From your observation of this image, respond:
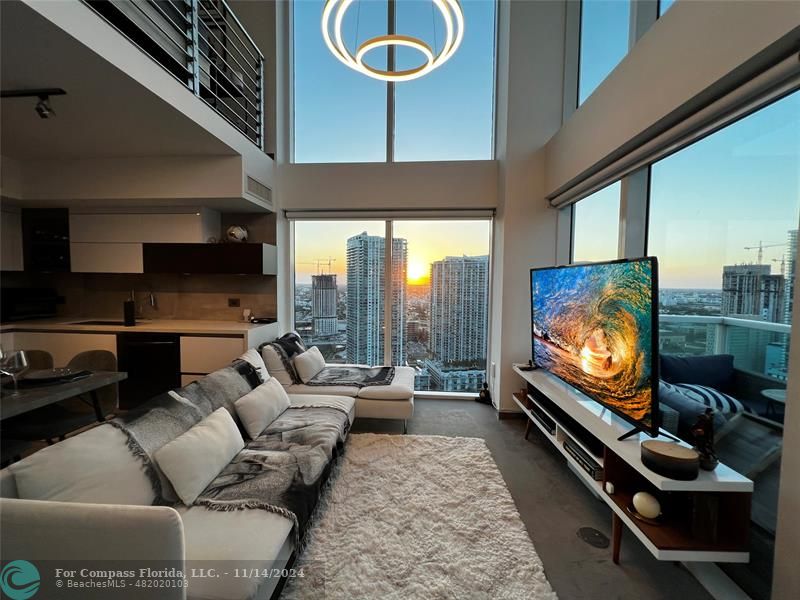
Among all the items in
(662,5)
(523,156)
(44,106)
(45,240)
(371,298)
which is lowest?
(371,298)

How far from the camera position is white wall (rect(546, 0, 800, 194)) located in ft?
3.96

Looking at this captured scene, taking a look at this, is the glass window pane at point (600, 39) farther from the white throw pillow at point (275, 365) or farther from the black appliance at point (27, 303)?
the black appliance at point (27, 303)

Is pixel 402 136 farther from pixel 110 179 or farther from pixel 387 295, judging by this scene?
pixel 110 179

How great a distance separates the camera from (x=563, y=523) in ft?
6.11

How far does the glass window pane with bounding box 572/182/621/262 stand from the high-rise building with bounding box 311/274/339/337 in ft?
9.22

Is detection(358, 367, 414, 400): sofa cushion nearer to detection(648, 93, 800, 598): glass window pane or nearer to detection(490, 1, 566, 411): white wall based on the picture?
detection(490, 1, 566, 411): white wall

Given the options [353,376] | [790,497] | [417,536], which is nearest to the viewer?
[790,497]

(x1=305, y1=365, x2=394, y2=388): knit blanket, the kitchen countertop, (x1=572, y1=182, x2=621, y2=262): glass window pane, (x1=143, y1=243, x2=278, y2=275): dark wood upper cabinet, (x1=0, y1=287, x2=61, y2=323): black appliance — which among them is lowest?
(x1=305, y1=365, x2=394, y2=388): knit blanket

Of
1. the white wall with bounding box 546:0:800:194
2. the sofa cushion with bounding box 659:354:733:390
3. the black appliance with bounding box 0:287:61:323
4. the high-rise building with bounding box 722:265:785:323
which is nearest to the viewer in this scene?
the white wall with bounding box 546:0:800:194

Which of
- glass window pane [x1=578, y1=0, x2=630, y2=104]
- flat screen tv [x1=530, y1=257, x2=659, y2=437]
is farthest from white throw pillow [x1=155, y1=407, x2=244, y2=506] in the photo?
glass window pane [x1=578, y1=0, x2=630, y2=104]

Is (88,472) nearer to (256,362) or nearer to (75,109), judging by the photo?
(256,362)

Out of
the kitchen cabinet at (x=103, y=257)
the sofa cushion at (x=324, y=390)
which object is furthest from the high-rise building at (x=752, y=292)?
the kitchen cabinet at (x=103, y=257)

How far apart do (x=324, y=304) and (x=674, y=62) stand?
3730 mm

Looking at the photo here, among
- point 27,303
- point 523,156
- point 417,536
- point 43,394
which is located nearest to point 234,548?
point 417,536
